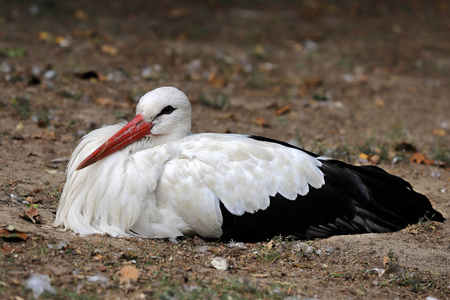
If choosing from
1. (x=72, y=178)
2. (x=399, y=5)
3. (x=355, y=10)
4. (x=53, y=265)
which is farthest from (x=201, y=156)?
(x=399, y=5)

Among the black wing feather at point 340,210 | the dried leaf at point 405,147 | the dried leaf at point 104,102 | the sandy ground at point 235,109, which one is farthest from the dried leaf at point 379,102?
the black wing feather at point 340,210

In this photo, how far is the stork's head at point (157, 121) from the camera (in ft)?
15.7

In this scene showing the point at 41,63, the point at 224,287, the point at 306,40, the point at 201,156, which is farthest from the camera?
the point at 306,40

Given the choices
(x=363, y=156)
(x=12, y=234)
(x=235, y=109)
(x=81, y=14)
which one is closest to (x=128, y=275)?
(x=12, y=234)

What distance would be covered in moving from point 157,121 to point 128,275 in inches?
60.2

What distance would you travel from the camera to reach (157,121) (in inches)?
193

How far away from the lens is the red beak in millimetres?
4629

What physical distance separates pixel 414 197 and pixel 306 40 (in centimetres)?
744

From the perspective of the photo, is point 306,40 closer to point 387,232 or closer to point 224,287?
point 387,232

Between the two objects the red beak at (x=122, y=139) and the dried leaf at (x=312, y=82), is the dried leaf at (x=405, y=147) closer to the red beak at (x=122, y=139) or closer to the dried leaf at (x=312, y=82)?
the dried leaf at (x=312, y=82)

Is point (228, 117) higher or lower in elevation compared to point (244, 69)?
lower

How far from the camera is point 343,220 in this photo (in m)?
4.94

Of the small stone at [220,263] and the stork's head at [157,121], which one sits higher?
the stork's head at [157,121]

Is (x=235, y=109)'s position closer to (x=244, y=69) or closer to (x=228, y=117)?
(x=228, y=117)
